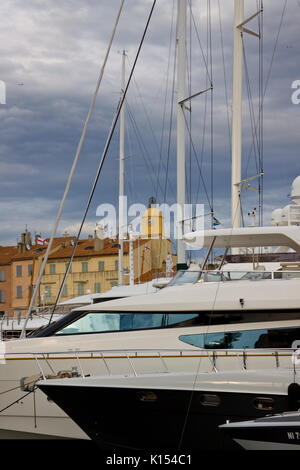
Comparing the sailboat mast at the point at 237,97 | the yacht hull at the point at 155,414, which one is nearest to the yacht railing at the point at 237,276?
the yacht hull at the point at 155,414

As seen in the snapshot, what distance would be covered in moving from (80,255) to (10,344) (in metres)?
42.2

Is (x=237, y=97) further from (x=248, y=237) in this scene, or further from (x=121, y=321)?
(x=121, y=321)

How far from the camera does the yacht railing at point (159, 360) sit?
10.5 meters

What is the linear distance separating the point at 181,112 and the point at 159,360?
806 centimetres

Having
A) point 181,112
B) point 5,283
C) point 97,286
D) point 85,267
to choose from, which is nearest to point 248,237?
point 181,112

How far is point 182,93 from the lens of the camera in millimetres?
17312

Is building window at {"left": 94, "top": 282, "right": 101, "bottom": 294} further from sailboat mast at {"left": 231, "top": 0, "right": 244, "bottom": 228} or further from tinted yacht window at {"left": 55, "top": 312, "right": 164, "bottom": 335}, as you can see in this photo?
tinted yacht window at {"left": 55, "top": 312, "right": 164, "bottom": 335}

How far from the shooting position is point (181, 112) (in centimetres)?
1722

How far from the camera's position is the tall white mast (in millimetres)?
16219

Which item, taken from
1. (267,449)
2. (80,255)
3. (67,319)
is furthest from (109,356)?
(80,255)

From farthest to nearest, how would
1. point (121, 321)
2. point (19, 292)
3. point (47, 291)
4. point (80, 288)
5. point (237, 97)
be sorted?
point (19, 292)
point (47, 291)
point (80, 288)
point (237, 97)
point (121, 321)

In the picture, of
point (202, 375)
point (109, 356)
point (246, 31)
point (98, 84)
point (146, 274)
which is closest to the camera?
point (202, 375)

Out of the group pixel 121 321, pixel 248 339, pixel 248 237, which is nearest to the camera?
pixel 248 339
